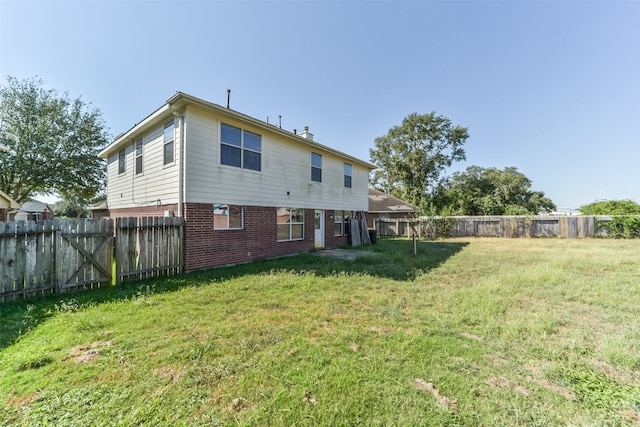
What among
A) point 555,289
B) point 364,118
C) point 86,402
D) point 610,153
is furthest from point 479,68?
point 86,402

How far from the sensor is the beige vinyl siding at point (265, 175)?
23.3 ft

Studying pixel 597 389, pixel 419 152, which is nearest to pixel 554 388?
pixel 597 389

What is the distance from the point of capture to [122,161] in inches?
418

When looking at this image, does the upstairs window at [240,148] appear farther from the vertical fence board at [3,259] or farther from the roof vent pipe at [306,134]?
the vertical fence board at [3,259]

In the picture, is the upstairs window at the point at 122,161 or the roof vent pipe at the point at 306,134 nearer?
the upstairs window at the point at 122,161

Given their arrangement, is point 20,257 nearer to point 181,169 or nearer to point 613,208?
point 181,169

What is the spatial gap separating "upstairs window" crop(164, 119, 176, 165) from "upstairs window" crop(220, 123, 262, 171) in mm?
1448

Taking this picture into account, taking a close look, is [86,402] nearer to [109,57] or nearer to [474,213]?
[109,57]

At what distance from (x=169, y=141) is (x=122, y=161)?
492 cm

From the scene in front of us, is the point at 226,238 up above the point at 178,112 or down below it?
below

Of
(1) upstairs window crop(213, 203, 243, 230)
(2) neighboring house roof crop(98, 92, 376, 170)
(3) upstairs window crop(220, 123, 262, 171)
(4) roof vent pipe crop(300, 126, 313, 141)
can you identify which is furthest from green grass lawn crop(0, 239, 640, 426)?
(4) roof vent pipe crop(300, 126, 313, 141)

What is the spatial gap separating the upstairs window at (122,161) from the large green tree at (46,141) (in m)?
9.46

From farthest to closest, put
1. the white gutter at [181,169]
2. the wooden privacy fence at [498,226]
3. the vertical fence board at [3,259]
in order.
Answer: the wooden privacy fence at [498,226]
the white gutter at [181,169]
the vertical fence board at [3,259]

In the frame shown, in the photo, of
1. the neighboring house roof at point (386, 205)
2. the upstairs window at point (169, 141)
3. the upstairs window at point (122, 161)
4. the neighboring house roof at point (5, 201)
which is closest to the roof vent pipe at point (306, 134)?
the upstairs window at point (169, 141)
